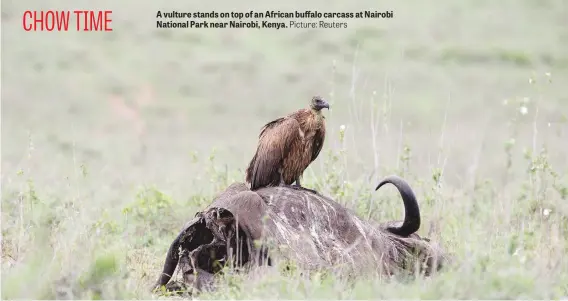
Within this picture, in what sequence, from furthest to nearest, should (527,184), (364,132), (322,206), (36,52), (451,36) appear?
(451,36) → (36,52) → (364,132) → (527,184) → (322,206)

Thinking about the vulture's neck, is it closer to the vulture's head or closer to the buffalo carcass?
the vulture's head

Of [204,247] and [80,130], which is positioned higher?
[80,130]

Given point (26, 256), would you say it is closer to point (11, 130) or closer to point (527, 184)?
point (527, 184)

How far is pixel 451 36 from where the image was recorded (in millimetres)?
26297

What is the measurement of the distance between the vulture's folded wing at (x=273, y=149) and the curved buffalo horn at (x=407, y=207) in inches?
36.8

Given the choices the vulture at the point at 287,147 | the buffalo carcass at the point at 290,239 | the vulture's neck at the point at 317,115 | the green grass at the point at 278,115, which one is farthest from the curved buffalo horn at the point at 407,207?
the vulture's neck at the point at 317,115

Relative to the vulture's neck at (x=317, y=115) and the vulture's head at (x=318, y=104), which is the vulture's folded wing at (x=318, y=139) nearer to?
the vulture's neck at (x=317, y=115)

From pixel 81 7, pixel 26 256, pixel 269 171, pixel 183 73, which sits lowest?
pixel 26 256

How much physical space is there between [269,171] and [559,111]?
12.8 meters

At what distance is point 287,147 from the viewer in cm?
835

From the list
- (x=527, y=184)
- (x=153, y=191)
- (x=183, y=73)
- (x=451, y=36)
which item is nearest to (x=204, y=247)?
(x=153, y=191)

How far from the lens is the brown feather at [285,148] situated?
8.34m

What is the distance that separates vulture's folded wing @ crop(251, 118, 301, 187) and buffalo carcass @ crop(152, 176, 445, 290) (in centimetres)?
47

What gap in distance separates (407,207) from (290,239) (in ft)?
3.28
